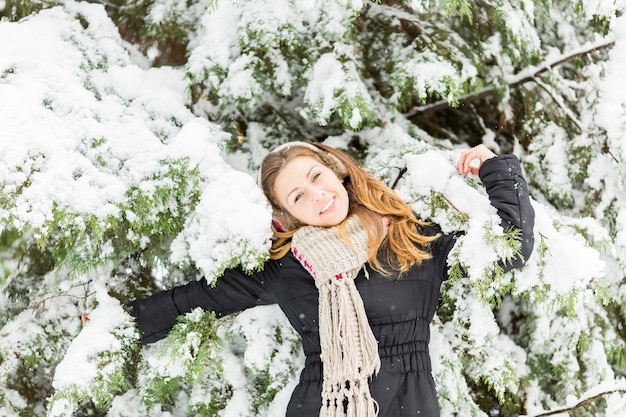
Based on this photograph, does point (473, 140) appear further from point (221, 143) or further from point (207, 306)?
point (207, 306)

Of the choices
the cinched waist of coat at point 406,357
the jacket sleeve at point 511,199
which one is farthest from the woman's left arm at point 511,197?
the cinched waist of coat at point 406,357

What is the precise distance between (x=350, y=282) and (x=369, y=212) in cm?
39

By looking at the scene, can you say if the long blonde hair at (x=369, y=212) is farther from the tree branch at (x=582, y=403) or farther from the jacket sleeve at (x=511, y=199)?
the tree branch at (x=582, y=403)

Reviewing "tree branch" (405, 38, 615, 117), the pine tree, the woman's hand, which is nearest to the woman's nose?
the pine tree

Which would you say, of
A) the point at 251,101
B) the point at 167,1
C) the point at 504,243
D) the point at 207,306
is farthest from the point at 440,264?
the point at 167,1

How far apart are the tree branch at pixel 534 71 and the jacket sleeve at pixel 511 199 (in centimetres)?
83

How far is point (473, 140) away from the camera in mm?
4074

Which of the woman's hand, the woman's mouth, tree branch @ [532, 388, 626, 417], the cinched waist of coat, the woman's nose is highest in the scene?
the woman's hand

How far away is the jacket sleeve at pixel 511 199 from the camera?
228 centimetres

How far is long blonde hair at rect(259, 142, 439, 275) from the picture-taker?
2.52 meters

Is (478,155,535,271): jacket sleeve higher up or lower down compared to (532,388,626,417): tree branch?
higher up

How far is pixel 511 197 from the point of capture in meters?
2.32

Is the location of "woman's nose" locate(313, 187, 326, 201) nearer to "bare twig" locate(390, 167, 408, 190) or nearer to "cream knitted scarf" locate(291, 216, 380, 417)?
"cream knitted scarf" locate(291, 216, 380, 417)

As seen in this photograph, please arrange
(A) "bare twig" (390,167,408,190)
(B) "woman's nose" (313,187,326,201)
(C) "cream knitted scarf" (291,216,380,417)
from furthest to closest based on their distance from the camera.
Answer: (A) "bare twig" (390,167,408,190) → (B) "woman's nose" (313,187,326,201) → (C) "cream knitted scarf" (291,216,380,417)
